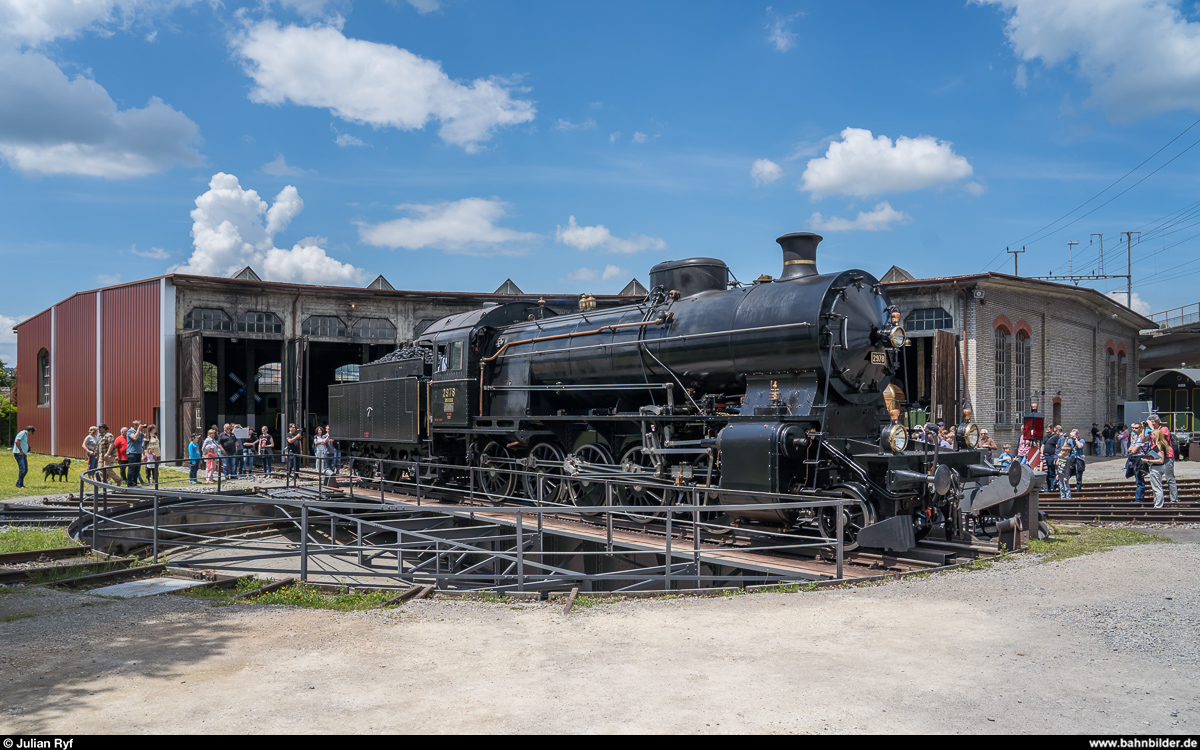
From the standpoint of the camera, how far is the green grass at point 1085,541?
9.47 m

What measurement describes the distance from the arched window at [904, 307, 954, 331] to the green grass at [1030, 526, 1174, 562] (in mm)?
10854

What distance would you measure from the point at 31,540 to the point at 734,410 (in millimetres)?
9294

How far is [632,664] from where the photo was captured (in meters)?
4.98

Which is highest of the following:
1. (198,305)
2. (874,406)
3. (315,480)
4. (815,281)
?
(198,305)

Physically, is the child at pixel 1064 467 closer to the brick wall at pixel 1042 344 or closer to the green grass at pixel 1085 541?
the green grass at pixel 1085 541

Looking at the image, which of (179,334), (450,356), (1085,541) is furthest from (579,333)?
(179,334)

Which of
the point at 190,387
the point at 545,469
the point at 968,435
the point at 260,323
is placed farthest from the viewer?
the point at 260,323

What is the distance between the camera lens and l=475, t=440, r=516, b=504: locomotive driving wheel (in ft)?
44.2

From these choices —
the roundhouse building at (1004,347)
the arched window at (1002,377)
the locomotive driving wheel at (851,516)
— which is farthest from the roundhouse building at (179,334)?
the locomotive driving wheel at (851,516)

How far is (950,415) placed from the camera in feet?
68.3

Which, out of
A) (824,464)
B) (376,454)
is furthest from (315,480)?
(824,464)

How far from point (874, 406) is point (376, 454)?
1112 cm

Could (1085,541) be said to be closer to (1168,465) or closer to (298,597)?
(1168,465)
